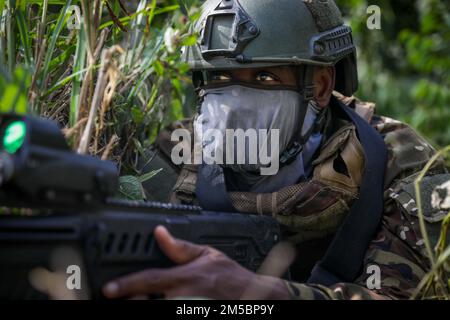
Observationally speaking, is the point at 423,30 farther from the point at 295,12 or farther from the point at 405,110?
the point at 295,12

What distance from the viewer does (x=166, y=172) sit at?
2.82 m

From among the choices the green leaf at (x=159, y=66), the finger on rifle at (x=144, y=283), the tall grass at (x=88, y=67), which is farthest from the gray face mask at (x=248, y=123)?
the finger on rifle at (x=144, y=283)

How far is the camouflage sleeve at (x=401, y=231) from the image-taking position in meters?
2.31

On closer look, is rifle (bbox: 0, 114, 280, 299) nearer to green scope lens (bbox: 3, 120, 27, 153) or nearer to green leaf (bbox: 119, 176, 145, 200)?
green scope lens (bbox: 3, 120, 27, 153)

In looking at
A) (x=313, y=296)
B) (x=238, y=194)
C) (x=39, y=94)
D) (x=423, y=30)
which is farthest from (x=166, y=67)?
(x=423, y=30)

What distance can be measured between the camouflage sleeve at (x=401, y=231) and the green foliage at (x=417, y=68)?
3.19 meters

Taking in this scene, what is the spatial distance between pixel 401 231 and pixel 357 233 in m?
0.16

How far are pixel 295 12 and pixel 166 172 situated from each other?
→ 2.72ft

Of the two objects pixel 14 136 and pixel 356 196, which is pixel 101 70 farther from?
pixel 356 196

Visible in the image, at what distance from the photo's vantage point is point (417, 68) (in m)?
6.86

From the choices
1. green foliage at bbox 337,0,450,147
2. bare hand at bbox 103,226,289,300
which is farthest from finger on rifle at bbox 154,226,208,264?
green foliage at bbox 337,0,450,147

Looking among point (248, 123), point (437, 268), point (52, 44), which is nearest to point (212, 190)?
point (248, 123)

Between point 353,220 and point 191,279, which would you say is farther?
point 353,220

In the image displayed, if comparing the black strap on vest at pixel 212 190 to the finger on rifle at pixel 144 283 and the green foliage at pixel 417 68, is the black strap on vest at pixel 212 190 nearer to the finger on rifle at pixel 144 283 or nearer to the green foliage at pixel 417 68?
the finger on rifle at pixel 144 283
